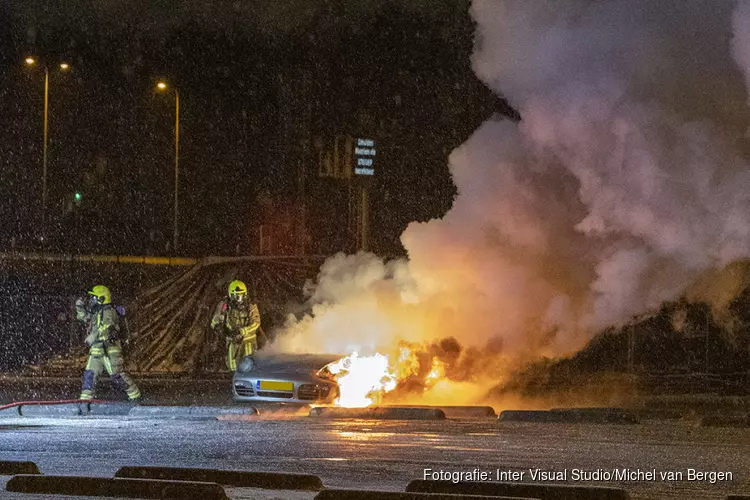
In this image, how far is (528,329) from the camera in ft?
58.5

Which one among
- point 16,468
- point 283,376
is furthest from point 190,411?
point 16,468

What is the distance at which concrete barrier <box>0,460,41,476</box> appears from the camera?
9344mm

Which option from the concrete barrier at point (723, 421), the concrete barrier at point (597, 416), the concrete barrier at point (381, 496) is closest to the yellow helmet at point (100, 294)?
the concrete barrier at point (597, 416)

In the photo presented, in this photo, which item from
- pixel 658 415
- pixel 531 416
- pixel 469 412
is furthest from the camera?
pixel 469 412

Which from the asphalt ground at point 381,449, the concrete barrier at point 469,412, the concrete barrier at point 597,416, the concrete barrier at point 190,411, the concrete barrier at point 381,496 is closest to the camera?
the concrete barrier at point 381,496

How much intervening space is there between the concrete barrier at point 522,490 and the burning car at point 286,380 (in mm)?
7643

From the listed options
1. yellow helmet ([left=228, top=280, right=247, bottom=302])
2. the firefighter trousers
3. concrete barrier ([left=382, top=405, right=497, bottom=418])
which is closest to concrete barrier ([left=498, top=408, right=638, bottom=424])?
concrete barrier ([left=382, top=405, right=497, bottom=418])

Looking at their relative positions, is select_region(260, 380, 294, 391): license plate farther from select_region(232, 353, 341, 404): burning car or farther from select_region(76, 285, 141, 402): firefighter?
select_region(76, 285, 141, 402): firefighter

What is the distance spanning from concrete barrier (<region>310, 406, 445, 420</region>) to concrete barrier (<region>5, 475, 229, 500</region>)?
692 centimetres

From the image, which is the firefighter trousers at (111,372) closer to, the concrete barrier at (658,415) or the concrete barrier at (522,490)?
the concrete barrier at (658,415)

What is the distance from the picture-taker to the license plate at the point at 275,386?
1609 cm

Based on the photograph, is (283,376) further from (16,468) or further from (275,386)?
(16,468)

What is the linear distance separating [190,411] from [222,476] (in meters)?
7.29

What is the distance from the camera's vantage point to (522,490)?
813 cm
